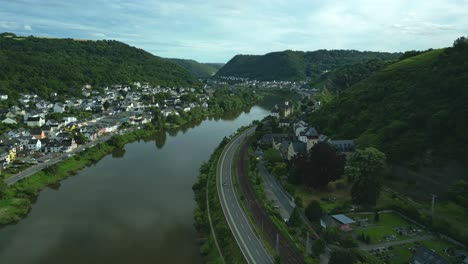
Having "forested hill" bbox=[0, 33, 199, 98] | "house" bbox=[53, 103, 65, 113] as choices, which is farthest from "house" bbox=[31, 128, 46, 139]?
"forested hill" bbox=[0, 33, 199, 98]

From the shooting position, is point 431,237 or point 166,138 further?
point 166,138

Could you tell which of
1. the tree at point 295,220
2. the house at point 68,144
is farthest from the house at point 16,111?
the tree at point 295,220

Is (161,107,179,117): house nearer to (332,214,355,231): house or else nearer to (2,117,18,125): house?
(2,117,18,125): house

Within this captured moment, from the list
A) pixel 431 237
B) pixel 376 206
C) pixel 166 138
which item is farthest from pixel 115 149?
pixel 431 237

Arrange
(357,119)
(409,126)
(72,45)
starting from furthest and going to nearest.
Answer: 1. (72,45)
2. (357,119)
3. (409,126)

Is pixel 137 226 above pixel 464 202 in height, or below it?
below

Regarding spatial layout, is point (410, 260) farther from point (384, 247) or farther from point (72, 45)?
point (72, 45)
